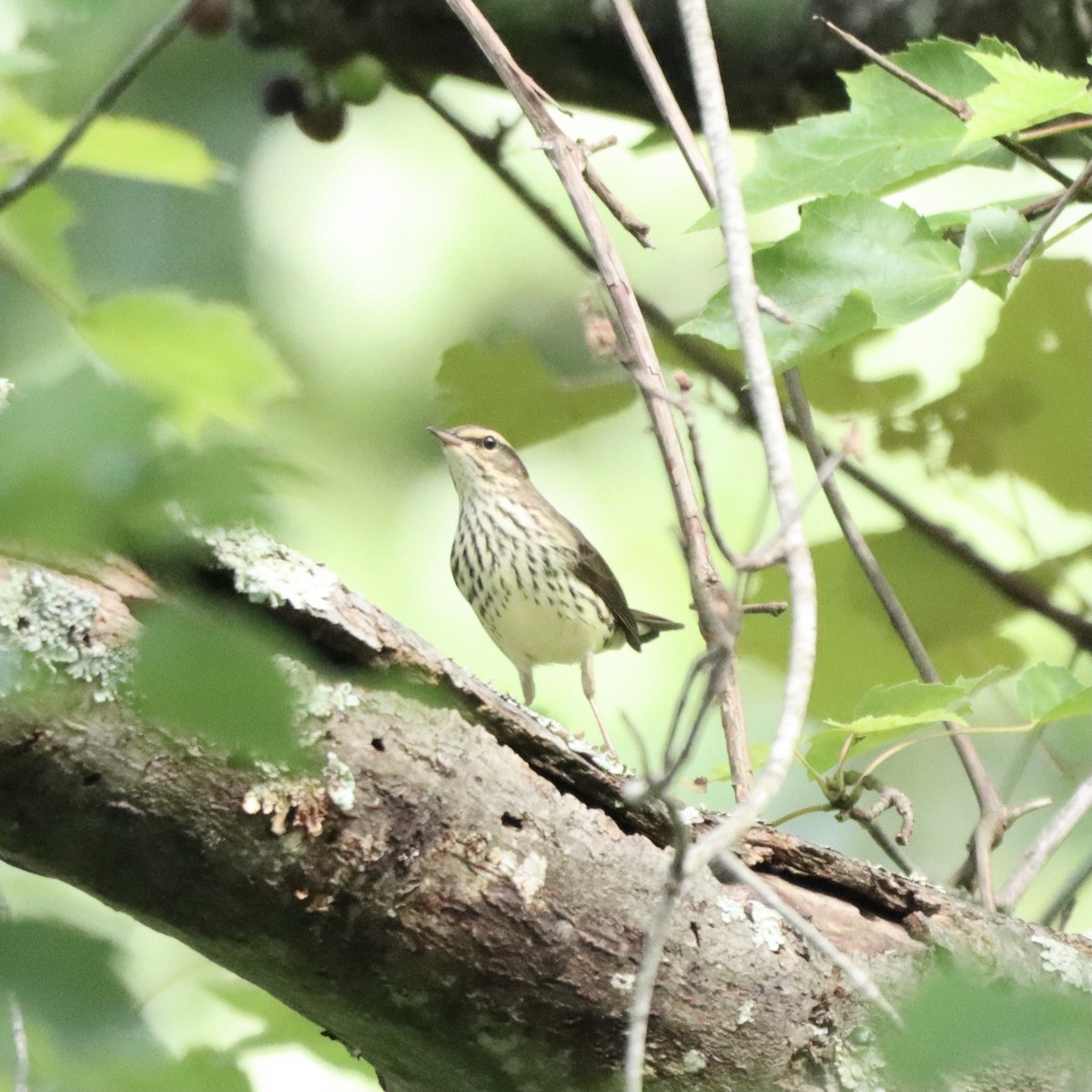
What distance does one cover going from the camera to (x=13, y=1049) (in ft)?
4.08

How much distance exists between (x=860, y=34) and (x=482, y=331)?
126 inches

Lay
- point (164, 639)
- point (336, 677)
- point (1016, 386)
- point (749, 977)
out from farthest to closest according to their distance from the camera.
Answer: point (1016, 386)
point (749, 977)
point (336, 677)
point (164, 639)

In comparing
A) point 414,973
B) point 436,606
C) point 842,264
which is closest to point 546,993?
point 414,973

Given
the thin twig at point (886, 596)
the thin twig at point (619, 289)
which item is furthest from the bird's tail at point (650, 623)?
the thin twig at point (619, 289)

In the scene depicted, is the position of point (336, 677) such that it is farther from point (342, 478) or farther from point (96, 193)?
point (96, 193)

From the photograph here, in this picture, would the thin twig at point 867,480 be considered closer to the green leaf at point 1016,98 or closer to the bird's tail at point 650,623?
the green leaf at point 1016,98

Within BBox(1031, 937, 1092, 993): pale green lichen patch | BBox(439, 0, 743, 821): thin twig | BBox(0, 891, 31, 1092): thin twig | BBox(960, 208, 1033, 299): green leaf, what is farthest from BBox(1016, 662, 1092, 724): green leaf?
BBox(0, 891, 31, 1092): thin twig

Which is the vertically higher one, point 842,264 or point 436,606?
point 842,264

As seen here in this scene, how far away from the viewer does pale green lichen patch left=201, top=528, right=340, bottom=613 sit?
1.38m

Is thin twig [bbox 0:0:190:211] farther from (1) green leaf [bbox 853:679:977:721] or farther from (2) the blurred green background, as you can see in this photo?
(1) green leaf [bbox 853:679:977:721]

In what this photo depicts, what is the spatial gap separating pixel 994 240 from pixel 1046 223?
9 cm

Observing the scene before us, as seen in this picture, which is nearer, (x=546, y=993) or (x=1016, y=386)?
(x=546, y=993)

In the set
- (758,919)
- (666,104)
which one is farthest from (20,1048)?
(666,104)

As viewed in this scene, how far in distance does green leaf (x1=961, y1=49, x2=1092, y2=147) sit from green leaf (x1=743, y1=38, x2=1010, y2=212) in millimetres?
291
